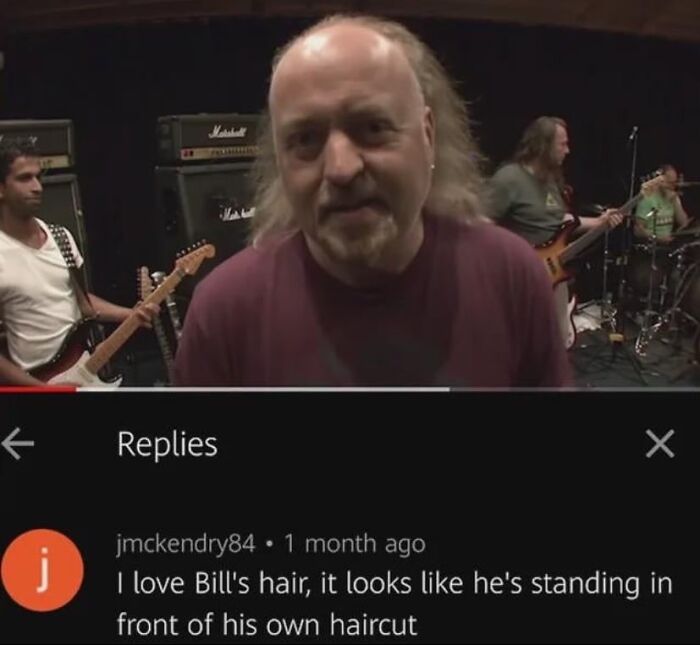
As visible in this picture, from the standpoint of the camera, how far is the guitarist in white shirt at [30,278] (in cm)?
85

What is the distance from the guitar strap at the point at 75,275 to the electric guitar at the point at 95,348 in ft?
0.12

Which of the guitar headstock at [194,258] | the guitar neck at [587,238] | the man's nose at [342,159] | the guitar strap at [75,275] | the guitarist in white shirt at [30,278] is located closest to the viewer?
the man's nose at [342,159]

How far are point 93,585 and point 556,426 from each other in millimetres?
373

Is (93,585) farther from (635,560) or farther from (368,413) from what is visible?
(635,560)

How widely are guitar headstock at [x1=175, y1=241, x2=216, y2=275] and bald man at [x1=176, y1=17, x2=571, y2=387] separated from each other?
0.12m

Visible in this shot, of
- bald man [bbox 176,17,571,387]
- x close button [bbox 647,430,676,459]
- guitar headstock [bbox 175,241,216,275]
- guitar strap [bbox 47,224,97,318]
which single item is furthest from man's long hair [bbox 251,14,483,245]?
guitar strap [bbox 47,224,97,318]

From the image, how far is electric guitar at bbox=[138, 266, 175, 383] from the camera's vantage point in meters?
0.72

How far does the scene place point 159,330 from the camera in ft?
2.58

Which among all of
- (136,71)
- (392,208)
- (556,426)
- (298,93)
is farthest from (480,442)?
(136,71)

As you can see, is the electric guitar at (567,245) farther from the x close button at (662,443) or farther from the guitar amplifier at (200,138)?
the guitar amplifier at (200,138)

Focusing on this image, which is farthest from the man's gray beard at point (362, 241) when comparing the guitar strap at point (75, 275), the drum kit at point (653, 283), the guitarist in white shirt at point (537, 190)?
the guitar strap at point (75, 275)

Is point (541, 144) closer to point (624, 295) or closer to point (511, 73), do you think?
point (511, 73)

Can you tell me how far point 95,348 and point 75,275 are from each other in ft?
0.46

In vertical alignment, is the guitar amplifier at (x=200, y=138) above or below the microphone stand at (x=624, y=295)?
above
